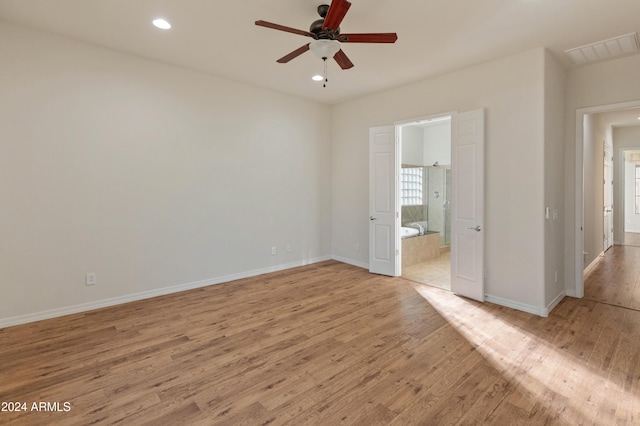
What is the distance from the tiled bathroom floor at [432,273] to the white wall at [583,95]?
1.57 m

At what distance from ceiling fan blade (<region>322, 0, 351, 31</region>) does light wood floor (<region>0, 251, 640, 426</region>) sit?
107 inches

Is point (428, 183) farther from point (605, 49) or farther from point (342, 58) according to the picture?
point (342, 58)

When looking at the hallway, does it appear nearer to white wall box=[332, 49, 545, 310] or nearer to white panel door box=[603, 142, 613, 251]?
white panel door box=[603, 142, 613, 251]

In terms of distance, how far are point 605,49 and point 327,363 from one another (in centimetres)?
451

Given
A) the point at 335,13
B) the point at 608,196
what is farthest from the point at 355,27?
the point at 608,196

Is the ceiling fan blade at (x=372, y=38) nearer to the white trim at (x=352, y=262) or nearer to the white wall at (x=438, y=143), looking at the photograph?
the white trim at (x=352, y=262)

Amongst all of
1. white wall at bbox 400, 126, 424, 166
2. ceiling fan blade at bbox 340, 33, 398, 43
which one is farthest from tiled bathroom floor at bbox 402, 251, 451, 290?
ceiling fan blade at bbox 340, 33, 398, 43

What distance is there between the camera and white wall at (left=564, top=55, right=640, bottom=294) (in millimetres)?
3531

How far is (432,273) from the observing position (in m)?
5.20

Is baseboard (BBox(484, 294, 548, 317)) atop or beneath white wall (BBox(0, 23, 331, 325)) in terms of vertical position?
beneath

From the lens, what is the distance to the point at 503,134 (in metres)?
3.64

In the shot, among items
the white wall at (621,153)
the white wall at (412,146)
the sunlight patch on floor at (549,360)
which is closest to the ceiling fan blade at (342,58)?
the sunlight patch on floor at (549,360)

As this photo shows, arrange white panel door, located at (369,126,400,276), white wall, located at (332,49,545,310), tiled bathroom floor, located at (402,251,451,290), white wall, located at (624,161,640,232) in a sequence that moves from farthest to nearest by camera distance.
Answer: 1. white wall, located at (624,161,640,232)
2. white panel door, located at (369,126,400,276)
3. tiled bathroom floor, located at (402,251,451,290)
4. white wall, located at (332,49,545,310)

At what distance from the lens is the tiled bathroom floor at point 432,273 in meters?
4.67
